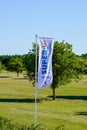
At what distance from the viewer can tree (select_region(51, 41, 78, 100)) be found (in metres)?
43.7

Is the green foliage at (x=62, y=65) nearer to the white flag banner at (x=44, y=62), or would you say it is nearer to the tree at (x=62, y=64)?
the tree at (x=62, y=64)

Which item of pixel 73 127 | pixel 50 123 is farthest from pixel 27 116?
pixel 73 127

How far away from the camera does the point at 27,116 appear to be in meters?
27.1

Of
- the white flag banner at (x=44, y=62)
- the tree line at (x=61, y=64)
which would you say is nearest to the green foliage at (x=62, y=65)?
the tree line at (x=61, y=64)

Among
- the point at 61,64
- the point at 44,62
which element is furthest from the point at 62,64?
the point at 44,62

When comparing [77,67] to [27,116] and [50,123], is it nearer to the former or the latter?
[27,116]

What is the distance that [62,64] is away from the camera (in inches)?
1724

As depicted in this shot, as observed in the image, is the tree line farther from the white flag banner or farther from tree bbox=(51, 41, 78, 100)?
the white flag banner

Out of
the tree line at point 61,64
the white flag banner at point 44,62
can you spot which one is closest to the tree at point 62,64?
the tree line at point 61,64

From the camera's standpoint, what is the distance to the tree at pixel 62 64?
43656mm

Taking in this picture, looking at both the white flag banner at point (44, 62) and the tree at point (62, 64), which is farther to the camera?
the tree at point (62, 64)

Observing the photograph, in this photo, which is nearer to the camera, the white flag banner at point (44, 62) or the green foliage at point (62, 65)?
the white flag banner at point (44, 62)

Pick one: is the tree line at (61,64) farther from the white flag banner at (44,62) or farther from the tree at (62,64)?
the white flag banner at (44,62)

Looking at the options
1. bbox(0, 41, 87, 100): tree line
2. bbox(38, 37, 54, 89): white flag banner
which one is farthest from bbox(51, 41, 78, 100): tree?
bbox(38, 37, 54, 89): white flag banner
